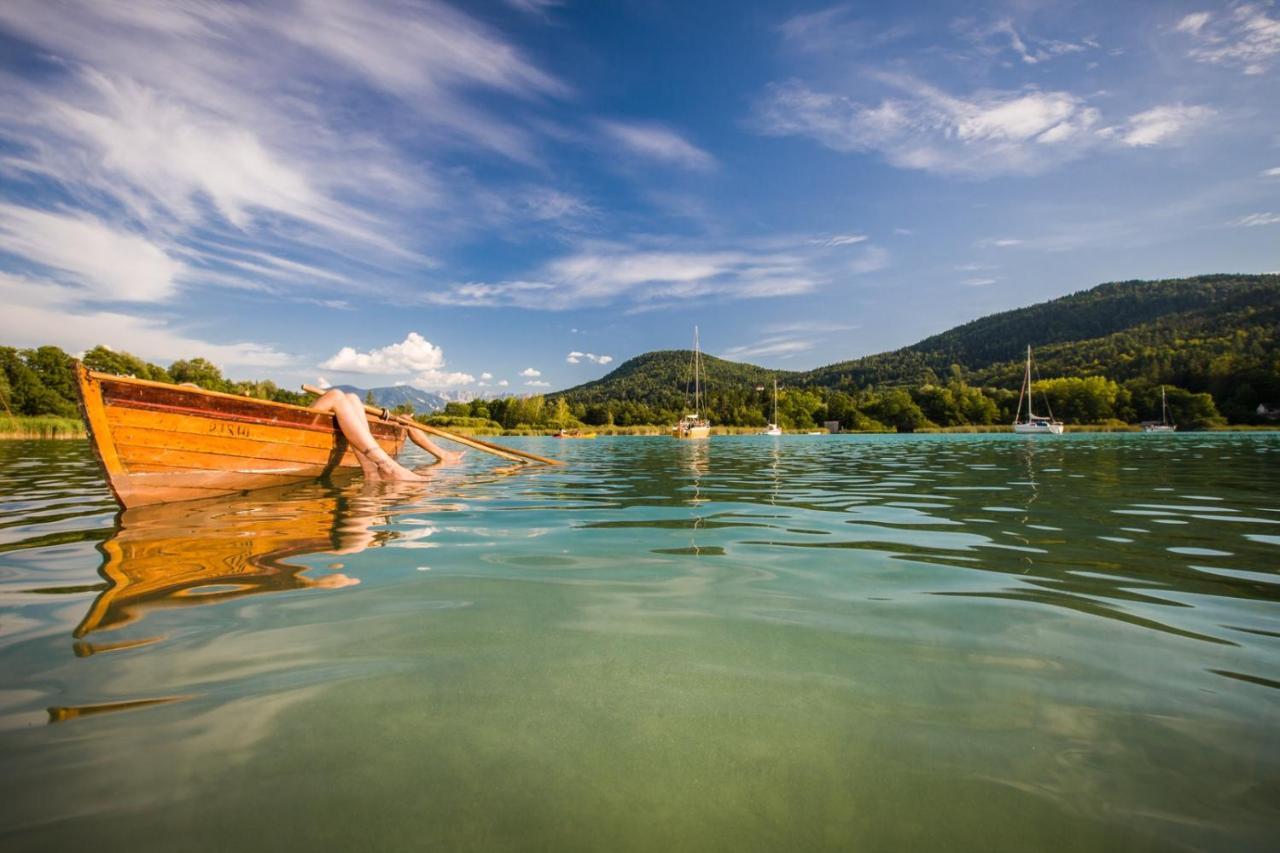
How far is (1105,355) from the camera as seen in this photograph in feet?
418

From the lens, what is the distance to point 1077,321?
176625mm

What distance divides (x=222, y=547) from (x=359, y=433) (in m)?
5.85

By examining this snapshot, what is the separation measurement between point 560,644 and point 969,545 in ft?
13.3

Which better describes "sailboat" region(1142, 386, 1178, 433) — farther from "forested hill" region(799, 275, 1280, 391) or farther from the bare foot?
the bare foot

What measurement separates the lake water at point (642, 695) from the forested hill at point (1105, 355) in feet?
397

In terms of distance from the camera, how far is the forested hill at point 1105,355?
98750 mm

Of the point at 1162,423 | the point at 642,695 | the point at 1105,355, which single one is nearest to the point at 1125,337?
the point at 1105,355

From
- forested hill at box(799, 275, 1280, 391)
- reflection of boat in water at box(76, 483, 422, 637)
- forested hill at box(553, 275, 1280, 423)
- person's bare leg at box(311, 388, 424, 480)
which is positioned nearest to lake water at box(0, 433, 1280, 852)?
reflection of boat in water at box(76, 483, 422, 637)

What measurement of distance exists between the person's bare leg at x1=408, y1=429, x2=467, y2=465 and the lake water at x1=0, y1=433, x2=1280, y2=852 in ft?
29.2

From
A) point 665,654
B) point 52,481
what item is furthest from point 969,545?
point 52,481

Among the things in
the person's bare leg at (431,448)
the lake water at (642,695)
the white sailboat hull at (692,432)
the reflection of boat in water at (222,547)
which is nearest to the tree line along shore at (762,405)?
the white sailboat hull at (692,432)

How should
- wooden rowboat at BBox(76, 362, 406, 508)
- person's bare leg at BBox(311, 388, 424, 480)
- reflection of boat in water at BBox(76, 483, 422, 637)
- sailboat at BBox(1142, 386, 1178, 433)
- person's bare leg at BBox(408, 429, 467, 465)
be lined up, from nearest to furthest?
reflection of boat in water at BBox(76, 483, 422, 637)
wooden rowboat at BBox(76, 362, 406, 508)
person's bare leg at BBox(311, 388, 424, 480)
person's bare leg at BBox(408, 429, 467, 465)
sailboat at BBox(1142, 386, 1178, 433)

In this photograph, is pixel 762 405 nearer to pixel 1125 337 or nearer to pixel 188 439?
pixel 1125 337

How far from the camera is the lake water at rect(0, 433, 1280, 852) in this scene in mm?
1502
